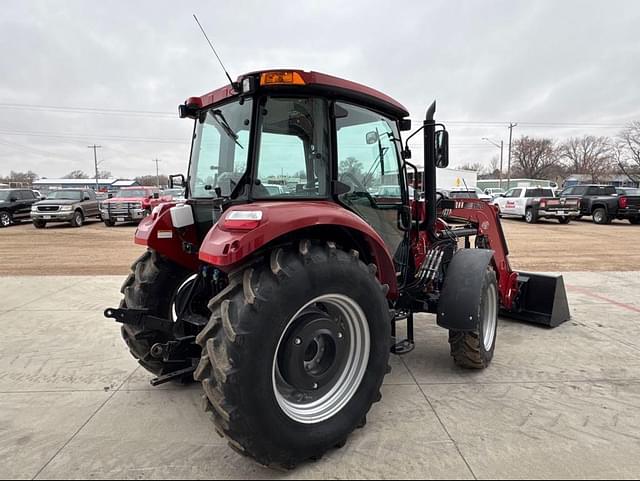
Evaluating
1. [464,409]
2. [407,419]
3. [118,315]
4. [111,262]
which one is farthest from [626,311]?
[111,262]

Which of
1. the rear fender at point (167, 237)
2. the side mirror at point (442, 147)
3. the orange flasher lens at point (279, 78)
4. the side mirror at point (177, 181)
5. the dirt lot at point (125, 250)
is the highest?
the orange flasher lens at point (279, 78)

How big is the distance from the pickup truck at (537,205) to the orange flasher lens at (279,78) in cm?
1755

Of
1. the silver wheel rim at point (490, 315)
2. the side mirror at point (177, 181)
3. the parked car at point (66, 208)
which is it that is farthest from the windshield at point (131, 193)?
the silver wheel rim at point (490, 315)

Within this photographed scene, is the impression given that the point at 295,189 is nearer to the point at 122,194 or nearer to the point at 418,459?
the point at 418,459

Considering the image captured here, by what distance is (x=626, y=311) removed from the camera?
5.60 metres

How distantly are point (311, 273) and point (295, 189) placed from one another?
692mm

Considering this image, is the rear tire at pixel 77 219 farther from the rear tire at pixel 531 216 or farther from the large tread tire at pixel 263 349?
the rear tire at pixel 531 216

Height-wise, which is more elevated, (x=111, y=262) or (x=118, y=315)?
(x=118, y=315)

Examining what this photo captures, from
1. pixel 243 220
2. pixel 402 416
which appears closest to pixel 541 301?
pixel 402 416

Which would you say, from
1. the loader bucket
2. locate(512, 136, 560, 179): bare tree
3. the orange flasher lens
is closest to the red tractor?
the orange flasher lens

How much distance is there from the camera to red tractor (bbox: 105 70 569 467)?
2.22 meters

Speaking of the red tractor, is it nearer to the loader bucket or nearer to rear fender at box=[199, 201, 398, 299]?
rear fender at box=[199, 201, 398, 299]

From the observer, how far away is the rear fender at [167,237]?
10.5ft

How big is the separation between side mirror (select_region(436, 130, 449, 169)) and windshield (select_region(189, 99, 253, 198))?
1726mm
